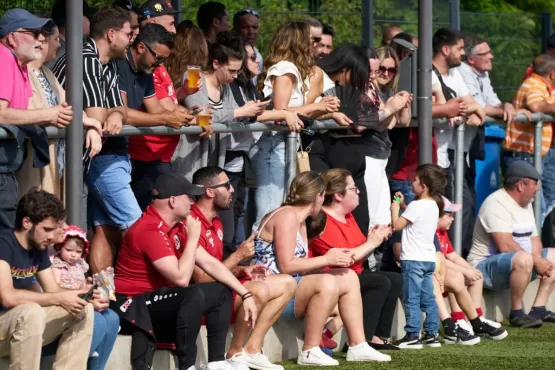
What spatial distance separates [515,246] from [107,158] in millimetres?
4279

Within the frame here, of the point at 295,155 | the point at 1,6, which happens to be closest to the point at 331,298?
the point at 295,155

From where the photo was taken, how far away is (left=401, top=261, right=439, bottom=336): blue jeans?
10.1 m

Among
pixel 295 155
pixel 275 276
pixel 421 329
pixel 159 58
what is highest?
pixel 159 58

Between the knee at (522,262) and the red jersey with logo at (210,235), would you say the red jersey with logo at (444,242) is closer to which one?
the knee at (522,262)

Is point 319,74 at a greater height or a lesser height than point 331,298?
greater

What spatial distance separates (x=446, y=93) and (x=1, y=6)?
12.1ft

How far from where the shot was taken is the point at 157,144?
9070 mm

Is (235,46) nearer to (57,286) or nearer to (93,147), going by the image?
(93,147)

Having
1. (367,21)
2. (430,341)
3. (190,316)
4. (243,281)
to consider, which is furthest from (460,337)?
(367,21)

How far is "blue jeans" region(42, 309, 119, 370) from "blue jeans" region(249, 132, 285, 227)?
6.94ft

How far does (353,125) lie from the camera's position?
33.7 ft

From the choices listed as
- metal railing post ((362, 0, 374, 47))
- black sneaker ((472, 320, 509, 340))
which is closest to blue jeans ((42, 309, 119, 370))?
black sneaker ((472, 320, 509, 340))

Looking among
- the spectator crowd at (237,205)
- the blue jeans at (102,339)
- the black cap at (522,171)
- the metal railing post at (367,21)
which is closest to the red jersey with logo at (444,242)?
the spectator crowd at (237,205)

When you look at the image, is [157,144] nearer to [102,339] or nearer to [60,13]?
[60,13]
